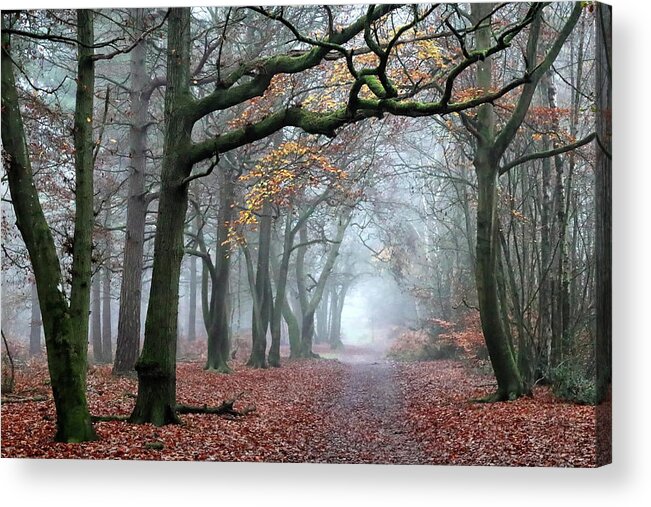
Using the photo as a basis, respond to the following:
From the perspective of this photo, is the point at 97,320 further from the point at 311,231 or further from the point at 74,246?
the point at 311,231

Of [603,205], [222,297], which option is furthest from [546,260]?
[222,297]

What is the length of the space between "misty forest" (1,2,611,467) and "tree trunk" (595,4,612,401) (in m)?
0.02

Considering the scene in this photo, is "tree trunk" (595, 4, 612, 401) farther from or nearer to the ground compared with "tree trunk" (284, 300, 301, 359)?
farther from the ground

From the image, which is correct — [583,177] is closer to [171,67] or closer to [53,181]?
[171,67]

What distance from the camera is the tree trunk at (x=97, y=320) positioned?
8094mm

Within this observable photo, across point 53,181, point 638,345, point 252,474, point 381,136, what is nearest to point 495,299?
point 638,345

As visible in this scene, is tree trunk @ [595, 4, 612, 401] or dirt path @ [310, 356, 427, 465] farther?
dirt path @ [310, 356, 427, 465]

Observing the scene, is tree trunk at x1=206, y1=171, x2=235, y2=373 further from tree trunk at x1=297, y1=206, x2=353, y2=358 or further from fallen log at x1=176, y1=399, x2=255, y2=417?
tree trunk at x1=297, y1=206, x2=353, y2=358

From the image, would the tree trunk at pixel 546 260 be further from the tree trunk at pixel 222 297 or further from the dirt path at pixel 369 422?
the tree trunk at pixel 222 297

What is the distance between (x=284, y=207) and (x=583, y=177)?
289 cm

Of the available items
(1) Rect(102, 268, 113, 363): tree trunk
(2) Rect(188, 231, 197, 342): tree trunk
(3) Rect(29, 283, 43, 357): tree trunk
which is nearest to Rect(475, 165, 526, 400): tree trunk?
(2) Rect(188, 231, 197, 342): tree trunk

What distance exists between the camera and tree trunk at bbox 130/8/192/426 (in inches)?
305

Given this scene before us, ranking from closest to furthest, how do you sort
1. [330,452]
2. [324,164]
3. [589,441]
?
[589,441] < [330,452] < [324,164]

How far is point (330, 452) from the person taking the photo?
24.4 ft
